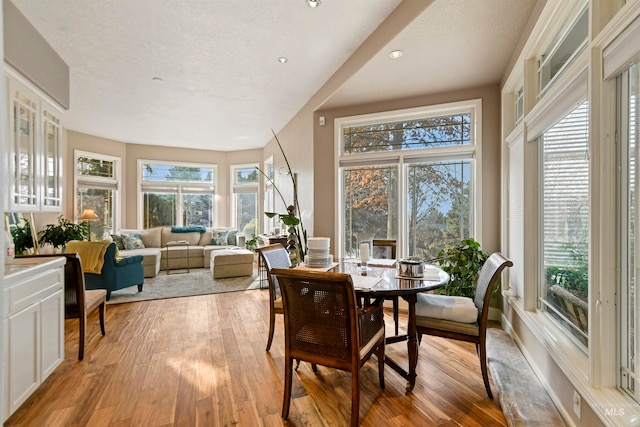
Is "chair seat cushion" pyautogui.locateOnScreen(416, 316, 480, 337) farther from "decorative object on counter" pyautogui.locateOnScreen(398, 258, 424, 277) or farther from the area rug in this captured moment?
the area rug

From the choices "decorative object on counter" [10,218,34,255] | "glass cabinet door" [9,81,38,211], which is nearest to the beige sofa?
"decorative object on counter" [10,218,34,255]

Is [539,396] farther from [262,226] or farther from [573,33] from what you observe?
[262,226]

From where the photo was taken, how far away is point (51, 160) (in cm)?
308

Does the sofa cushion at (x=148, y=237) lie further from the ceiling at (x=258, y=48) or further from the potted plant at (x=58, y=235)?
the ceiling at (x=258, y=48)

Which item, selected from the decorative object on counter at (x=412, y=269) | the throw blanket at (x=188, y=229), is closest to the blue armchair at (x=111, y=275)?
the throw blanket at (x=188, y=229)

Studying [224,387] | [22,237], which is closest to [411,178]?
[224,387]

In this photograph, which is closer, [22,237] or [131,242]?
[22,237]

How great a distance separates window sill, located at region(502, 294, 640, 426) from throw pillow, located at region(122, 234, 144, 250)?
A: 6.54 meters

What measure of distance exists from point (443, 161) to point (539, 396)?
99.0 inches

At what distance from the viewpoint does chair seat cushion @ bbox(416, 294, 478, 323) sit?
2223 millimetres

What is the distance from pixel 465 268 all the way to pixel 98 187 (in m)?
7.21

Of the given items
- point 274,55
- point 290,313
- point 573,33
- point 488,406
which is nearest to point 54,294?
point 290,313

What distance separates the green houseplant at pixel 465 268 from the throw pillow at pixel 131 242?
19.3ft

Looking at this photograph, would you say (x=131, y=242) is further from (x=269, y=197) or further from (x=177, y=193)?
(x=269, y=197)
